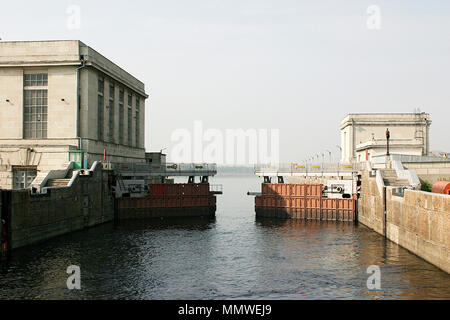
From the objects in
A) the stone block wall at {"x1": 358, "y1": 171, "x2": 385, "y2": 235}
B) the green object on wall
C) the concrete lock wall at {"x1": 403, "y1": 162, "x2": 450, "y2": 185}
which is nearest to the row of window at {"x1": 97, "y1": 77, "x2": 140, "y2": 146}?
the green object on wall

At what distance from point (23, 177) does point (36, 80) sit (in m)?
13.8

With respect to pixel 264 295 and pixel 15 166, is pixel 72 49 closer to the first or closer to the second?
pixel 15 166

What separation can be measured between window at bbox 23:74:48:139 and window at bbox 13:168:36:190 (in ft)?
17.8

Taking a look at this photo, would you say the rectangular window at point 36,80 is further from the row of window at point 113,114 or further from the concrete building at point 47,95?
the row of window at point 113,114

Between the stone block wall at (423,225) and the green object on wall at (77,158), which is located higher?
the green object on wall at (77,158)

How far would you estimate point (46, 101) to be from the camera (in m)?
58.8

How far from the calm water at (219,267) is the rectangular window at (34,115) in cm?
1867

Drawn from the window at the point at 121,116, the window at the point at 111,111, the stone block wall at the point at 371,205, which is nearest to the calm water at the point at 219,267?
the stone block wall at the point at 371,205

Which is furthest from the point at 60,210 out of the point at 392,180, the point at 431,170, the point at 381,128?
the point at 381,128

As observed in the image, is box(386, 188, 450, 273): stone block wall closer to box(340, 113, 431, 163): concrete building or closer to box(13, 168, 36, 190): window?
box(13, 168, 36, 190): window

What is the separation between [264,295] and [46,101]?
46064 millimetres

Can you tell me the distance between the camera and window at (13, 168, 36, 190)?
55.1 metres

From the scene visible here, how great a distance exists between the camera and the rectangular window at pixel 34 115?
5862 centimetres
